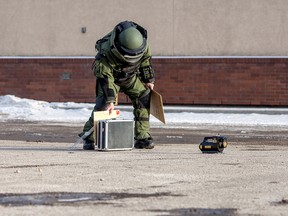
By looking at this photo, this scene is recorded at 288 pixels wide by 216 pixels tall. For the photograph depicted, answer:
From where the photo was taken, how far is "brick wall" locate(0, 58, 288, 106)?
89.1 ft

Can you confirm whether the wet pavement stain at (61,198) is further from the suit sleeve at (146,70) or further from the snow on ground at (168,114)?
the snow on ground at (168,114)

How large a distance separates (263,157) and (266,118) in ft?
41.4

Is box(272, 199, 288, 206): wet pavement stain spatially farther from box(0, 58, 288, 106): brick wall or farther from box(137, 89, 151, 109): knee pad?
box(0, 58, 288, 106): brick wall

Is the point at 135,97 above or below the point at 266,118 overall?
above

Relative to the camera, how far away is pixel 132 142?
42.7 feet

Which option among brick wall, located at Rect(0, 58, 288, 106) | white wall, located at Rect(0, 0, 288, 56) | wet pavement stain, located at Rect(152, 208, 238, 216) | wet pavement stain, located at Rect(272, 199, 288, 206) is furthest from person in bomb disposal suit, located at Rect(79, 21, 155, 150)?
white wall, located at Rect(0, 0, 288, 56)

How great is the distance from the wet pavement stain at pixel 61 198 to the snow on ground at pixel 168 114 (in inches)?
563

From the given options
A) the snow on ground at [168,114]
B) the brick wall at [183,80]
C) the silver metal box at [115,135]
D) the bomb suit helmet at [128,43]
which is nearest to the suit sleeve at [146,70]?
the bomb suit helmet at [128,43]

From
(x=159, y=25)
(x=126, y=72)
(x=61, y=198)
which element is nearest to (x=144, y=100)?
(x=126, y=72)

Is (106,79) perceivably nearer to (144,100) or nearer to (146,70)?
(146,70)

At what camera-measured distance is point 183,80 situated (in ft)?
91.2

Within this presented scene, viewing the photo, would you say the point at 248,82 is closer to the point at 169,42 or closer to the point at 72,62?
the point at 169,42

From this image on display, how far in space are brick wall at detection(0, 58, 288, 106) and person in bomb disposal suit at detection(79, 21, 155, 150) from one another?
1411 centimetres

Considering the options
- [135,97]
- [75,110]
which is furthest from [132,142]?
[75,110]
